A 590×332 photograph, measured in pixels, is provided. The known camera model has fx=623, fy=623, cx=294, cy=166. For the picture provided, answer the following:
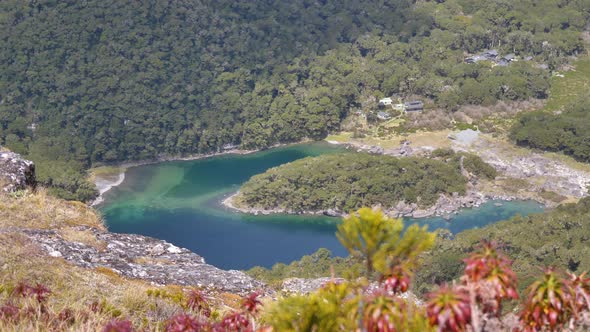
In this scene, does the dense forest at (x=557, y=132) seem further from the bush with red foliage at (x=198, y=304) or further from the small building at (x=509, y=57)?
the bush with red foliage at (x=198, y=304)

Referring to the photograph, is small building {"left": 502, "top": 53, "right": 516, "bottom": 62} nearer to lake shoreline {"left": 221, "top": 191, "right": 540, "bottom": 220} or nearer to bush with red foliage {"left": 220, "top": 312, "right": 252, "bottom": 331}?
lake shoreline {"left": 221, "top": 191, "right": 540, "bottom": 220}

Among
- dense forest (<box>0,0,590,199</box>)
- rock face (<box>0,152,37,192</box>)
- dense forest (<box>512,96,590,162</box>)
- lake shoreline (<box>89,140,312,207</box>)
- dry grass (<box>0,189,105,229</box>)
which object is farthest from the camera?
dense forest (<box>0,0,590,199</box>)

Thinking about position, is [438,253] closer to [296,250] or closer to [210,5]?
[296,250]

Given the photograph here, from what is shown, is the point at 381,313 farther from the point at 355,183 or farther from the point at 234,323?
the point at 355,183

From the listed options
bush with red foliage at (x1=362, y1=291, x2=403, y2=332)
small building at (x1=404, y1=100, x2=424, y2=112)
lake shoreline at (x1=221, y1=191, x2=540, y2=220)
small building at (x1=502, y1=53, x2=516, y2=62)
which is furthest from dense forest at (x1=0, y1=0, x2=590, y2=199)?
bush with red foliage at (x1=362, y1=291, x2=403, y2=332)

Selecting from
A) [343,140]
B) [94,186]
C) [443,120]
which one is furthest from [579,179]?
[94,186]

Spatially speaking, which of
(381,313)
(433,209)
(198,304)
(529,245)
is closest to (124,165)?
(433,209)

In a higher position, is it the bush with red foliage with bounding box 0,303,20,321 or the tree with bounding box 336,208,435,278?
the tree with bounding box 336,208,435,278
